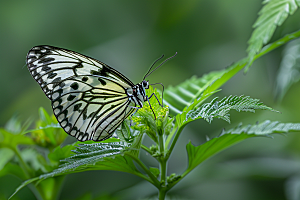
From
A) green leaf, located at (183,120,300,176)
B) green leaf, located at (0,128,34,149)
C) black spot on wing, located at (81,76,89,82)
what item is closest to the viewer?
green leaf, located at (183,120,300,176)

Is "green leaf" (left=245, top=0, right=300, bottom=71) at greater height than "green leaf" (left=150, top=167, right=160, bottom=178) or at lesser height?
greater

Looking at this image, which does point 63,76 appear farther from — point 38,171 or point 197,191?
point 197,191

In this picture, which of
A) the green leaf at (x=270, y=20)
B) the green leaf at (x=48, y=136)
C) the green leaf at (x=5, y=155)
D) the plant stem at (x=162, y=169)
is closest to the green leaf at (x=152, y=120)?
the plant stem at (x=162, y=169)

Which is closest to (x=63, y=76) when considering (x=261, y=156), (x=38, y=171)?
(x=38, y=171)

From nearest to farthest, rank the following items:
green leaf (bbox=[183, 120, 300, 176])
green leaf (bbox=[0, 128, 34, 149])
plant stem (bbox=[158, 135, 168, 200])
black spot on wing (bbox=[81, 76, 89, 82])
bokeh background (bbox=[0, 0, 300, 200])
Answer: green leaf (bbox=[183, 120, 300, 176]) < plant stem (bbox=[158, 135, 168, 200]) < green leaf (bbox=[0, 128, 34, 149]) < black spot on wing (bbox=[81, 76, 89, 82]) < bokeh background (bbox=[0, 0, 300, 200])

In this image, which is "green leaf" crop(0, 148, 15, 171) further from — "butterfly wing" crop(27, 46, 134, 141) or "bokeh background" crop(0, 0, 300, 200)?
"bokeh background" crop(0, 0, 300, 200)

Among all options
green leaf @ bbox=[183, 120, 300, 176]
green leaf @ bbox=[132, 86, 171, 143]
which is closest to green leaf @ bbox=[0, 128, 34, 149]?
green leaf @ bbox=[132, 86, 171, 143]

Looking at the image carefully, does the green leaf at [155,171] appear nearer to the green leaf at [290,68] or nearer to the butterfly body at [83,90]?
the butterfly body at [83,90]
